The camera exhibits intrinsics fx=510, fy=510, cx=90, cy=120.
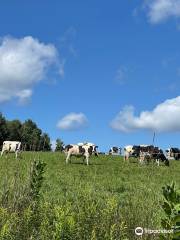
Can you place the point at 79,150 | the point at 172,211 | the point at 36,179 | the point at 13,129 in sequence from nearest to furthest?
the point at 172,211
the point at 36,179
the point at 79,150
the point at 13,129

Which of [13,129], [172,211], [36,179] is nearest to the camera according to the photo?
[172,211]

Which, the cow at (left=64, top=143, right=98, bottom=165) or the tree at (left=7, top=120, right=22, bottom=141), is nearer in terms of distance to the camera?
the cow at (left=64, top=143, right=98, bottom=165)

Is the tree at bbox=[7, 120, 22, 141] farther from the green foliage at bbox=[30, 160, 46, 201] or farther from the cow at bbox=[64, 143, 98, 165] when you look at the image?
the green foliage at bbox=[30, 160, 46, 201]

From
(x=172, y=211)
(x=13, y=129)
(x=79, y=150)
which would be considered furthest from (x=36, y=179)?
(x=13, y=129)

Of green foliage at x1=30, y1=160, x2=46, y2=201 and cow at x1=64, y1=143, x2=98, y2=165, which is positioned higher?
cow at x1=64, y1=143, x2=98, y2=165

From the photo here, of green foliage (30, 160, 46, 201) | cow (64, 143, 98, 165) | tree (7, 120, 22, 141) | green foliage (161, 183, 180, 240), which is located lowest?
green foliage (161, 183, 180, 240)

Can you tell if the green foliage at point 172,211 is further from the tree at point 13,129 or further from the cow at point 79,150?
the tree at point 13,129

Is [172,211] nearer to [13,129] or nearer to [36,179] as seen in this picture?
[36,179]

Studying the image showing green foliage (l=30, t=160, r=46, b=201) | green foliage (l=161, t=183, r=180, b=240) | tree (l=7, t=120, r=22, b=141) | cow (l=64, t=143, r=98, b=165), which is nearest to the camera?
green foliage (l=161, t=183, r=180, b=240)

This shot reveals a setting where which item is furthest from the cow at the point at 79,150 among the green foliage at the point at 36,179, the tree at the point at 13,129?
the tree at the point at 13,129

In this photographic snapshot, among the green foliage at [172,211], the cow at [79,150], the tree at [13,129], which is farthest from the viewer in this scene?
the tree at [13,129]

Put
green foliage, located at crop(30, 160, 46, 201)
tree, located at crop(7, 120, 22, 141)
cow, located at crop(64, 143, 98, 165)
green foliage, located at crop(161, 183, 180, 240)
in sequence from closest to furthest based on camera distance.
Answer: green foliage, located at crop(161, 183, 180, 240) < green foliage, located at crop(30, 160, 46, 201) < cow, located at crop(64, 143, 98, 165) < tree, located at crop(7, 120, 22, 141)

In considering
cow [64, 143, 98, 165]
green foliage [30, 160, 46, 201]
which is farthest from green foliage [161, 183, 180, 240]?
cow [64, 143, 98, 165]

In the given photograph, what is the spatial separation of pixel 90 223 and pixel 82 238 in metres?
0.35
